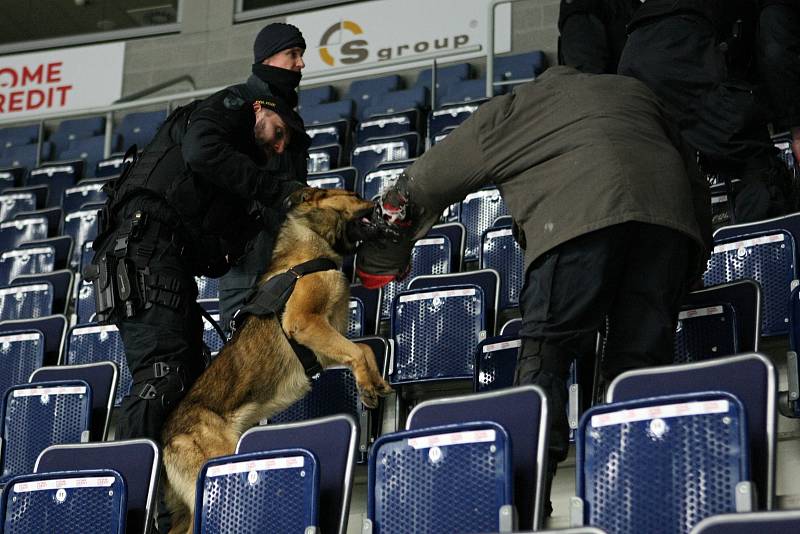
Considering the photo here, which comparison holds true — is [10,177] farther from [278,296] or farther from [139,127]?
[278,296]

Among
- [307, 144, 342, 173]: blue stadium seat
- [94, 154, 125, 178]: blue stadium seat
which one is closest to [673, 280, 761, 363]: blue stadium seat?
[307, 144, 342, 173]: blue stadium seat

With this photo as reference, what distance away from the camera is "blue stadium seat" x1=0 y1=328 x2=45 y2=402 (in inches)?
214

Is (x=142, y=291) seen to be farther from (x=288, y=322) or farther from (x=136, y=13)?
(x=136, y=13)

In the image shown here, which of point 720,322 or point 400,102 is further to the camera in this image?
point 400,102

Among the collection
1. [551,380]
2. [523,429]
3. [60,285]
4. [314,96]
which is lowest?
[523,429]

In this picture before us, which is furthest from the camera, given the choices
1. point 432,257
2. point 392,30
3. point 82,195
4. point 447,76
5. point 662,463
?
point 392,30

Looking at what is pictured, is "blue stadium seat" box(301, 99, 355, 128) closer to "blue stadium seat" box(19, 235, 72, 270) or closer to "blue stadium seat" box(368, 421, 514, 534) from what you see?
"blue stadium seat" box(19, 235, 72, 270)

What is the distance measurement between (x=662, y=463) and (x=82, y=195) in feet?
23.0

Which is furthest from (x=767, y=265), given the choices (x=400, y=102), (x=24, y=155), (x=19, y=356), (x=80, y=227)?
(x=24, y=155)

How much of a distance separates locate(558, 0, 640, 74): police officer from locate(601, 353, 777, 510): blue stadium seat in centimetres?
389

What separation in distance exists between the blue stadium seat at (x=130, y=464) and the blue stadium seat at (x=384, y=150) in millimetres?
4507

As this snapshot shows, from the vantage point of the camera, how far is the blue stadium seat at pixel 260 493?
296 cm

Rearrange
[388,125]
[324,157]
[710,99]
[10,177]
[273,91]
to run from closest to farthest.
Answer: [273,91] → [710,99] → [324,157] → [388,125] → [10,177]

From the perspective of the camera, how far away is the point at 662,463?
101 inches
